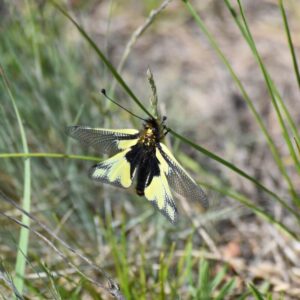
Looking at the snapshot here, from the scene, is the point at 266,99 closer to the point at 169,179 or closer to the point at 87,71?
the point at 87,71

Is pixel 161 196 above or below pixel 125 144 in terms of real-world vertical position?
below

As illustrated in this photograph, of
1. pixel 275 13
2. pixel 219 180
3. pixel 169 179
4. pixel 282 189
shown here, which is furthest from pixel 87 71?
pixel 275 13

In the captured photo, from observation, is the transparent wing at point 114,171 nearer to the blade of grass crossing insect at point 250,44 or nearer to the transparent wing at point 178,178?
the transparent wing at point 178,178

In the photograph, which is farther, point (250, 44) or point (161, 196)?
point (161, 196)

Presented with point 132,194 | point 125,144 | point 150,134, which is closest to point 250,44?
point 150,134

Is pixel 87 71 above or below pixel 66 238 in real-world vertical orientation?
above

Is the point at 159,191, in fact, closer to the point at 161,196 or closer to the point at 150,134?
the point at 161,196

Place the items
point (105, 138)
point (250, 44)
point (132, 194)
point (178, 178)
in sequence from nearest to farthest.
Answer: point (250, 44), point (178, 178), point (105, 138), point (132, 194)

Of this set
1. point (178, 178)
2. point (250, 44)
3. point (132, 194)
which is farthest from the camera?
point (132, 194)
